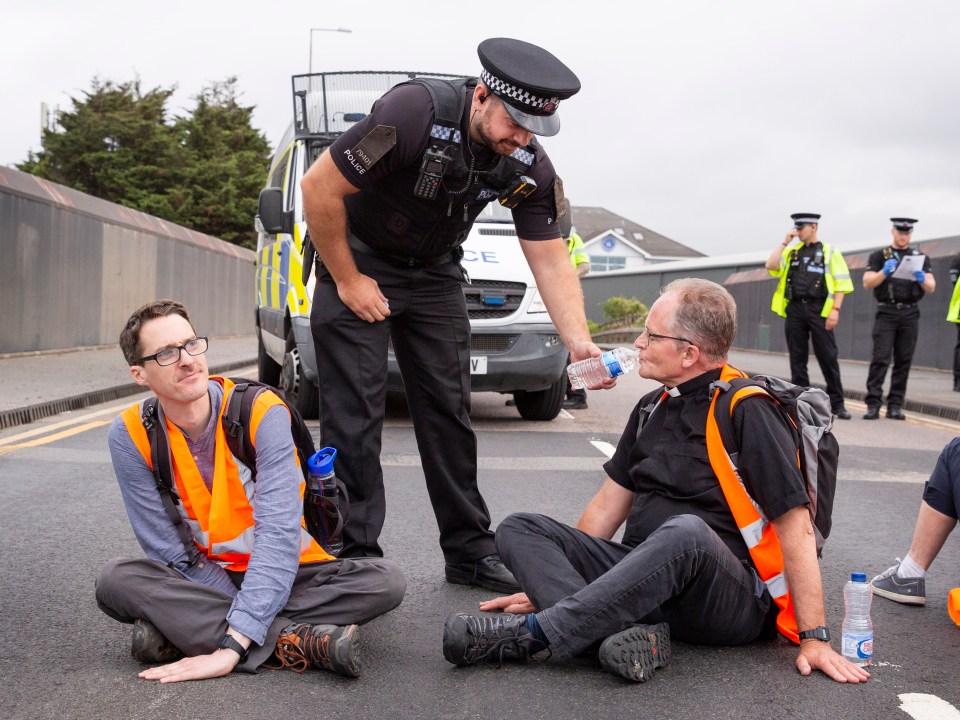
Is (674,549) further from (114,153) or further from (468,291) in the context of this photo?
(114,153)

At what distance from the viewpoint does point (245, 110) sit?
50812 mm

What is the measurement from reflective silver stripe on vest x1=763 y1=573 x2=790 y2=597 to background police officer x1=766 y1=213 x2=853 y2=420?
8367 millimetres

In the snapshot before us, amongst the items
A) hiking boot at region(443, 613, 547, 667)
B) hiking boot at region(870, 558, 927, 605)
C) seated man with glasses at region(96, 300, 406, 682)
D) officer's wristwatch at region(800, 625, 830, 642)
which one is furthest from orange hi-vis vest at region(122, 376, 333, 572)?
hiking boot at region(870, 558, 927, 605)

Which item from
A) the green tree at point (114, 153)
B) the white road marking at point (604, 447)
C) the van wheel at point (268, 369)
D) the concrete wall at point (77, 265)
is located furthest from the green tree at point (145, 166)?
the white road marking at point (604, 447)

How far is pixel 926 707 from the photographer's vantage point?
3.29 meters

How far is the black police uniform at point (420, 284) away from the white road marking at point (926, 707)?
1780 millimetres

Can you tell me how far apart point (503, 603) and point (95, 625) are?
1.41 m

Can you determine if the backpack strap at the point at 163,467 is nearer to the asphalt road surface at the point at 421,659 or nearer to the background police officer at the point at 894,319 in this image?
the asphalt road surface at the point at 421,659

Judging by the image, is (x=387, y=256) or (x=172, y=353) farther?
(x=387, y=256)

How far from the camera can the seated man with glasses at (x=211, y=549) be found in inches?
135

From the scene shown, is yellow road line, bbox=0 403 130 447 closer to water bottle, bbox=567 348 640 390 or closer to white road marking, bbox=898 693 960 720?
water bottle, bbox=567 348 640 390

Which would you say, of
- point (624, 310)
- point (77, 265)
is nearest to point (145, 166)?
point (624, 310)

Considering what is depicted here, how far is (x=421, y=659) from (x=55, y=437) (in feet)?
20.1

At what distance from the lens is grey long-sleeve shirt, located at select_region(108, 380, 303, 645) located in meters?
3.43
